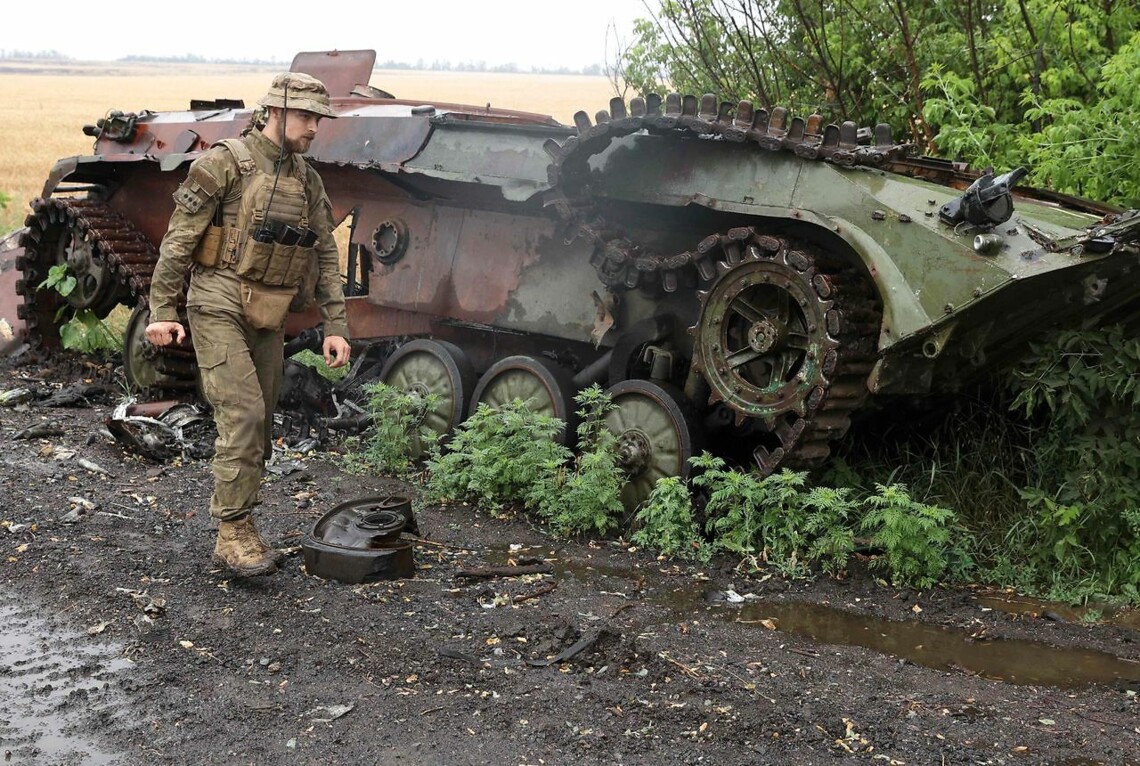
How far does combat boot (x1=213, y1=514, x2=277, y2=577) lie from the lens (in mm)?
6215

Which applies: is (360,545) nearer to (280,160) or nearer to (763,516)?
(280,160)

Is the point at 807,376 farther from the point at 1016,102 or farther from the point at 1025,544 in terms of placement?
the point at 1016,102

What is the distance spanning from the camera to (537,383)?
8.20 metres

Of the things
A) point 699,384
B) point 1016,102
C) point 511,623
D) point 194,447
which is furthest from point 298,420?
point 1016,102

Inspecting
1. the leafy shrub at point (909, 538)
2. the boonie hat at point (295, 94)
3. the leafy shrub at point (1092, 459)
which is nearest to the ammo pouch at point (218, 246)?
the boonie hat at point (295, 94)

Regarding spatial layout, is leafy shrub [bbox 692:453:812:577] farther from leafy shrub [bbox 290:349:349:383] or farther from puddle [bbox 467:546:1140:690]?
leafy shrub [bbox 290:349:349:383]

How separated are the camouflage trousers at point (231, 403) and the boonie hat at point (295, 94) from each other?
1000 millimetres

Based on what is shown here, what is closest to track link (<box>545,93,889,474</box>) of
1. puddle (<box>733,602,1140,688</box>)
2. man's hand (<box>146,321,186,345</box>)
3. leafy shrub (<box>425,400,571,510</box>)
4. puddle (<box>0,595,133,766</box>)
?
puddle (<box>733,602,1140,688</box>)

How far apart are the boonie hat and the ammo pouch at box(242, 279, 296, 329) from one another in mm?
836

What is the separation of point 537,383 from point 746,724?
372 cm

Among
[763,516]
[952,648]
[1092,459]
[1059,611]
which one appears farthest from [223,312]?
[1092,459]

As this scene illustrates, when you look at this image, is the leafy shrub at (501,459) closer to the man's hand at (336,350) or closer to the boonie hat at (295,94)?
the man's hand at (336,350)

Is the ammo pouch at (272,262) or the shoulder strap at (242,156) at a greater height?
the shoulder strap at (242,156)

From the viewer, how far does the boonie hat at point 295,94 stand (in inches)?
243
